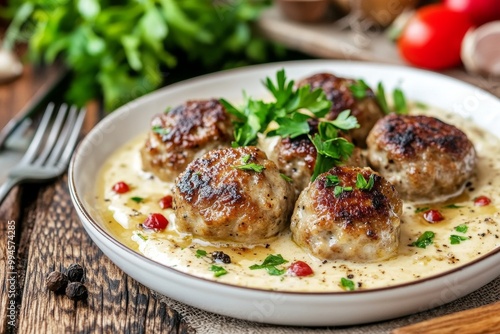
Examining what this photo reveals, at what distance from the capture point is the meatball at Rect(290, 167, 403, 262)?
4637 millimetres

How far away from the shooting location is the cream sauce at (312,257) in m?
4.55

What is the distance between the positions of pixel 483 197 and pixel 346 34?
3807 mm

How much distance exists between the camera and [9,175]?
636 centimetres

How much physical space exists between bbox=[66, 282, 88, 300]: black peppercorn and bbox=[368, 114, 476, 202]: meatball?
8.25 feet

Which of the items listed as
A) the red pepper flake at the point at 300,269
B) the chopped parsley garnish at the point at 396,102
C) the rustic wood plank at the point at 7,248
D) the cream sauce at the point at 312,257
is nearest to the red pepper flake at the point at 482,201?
the cream sauce at the point at 312,257

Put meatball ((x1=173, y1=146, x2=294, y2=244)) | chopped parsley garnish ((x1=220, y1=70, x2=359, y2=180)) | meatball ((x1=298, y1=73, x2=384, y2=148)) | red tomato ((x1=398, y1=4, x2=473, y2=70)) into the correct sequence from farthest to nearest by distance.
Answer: red tomato ((x1=398, y1=4, x2=473, y2=70))
meatball ((x1=298, y1=73, x2=384, y2=148))
chopped parsley garnish ((x1=220, y1=70, x2=359, y2=180))
meatball ((x1=173, y1=146, x2=294, y2=244))

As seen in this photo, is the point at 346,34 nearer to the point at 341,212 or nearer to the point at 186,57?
the point at 186,57

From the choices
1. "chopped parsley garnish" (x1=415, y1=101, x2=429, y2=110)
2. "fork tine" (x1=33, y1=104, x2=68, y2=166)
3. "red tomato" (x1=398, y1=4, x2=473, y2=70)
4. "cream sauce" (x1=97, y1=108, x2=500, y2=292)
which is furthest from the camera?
"red tomato" (x1=398, y1=4, x2=473, y2=70)

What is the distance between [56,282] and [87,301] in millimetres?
273

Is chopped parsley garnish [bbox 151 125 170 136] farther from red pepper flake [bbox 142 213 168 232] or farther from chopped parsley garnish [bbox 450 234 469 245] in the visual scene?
chopped parsley garnish [bbox 450 234 469 245]

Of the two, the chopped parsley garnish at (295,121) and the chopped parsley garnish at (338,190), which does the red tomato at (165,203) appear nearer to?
the chopped parsley garnish at (295,121)

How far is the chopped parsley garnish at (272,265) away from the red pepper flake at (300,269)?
0.21 feet

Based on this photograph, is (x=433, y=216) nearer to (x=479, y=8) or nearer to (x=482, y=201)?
(x=482, y=201)

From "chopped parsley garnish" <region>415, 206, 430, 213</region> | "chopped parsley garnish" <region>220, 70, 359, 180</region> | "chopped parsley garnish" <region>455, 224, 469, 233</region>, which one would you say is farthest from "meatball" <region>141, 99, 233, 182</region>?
"chopped parsley garnish" <region>455, 224, 469, 233</region>
